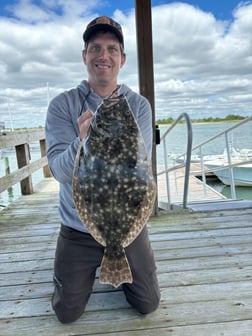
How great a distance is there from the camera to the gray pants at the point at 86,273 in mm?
1830

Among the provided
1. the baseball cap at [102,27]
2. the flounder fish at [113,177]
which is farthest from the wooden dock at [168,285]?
the baseball cap at [102,27]

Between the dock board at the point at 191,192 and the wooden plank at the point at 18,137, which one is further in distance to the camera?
the dock board at the point at 191,192

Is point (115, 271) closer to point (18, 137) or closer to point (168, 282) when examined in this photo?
point (168, 282)

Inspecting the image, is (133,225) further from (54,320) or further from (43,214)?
(43,214)

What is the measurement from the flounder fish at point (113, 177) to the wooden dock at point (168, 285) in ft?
2.47

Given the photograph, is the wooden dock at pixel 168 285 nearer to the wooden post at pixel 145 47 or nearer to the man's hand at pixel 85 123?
the man's hand at pixel 85 123

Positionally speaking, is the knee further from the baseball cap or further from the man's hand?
the baseball cap

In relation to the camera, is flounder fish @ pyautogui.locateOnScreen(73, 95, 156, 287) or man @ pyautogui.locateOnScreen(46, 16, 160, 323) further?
man @ pyautogui.locateOnScreen(46, 16, 160, 323)

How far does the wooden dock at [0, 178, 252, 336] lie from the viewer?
173cm

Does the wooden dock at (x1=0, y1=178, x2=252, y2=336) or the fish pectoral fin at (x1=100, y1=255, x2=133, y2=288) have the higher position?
the fish pectoral fin at (x1=100, y1=255, x2=133, y2=288)

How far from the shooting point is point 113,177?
4.05 feet

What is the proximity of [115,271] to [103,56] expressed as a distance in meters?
1.27

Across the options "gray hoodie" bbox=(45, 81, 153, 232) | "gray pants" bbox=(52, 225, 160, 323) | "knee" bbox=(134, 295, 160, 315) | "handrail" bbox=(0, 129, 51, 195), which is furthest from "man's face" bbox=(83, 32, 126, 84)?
"handrail" bbox=(0, 129, 51, 195)

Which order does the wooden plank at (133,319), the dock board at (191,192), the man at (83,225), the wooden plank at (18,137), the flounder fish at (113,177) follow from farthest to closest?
the dock board at (191,192) < the wooden plank at (18,137) < the man at (83,225) < the wooden plank at (133,319) < the flounder fish at (113,177)
